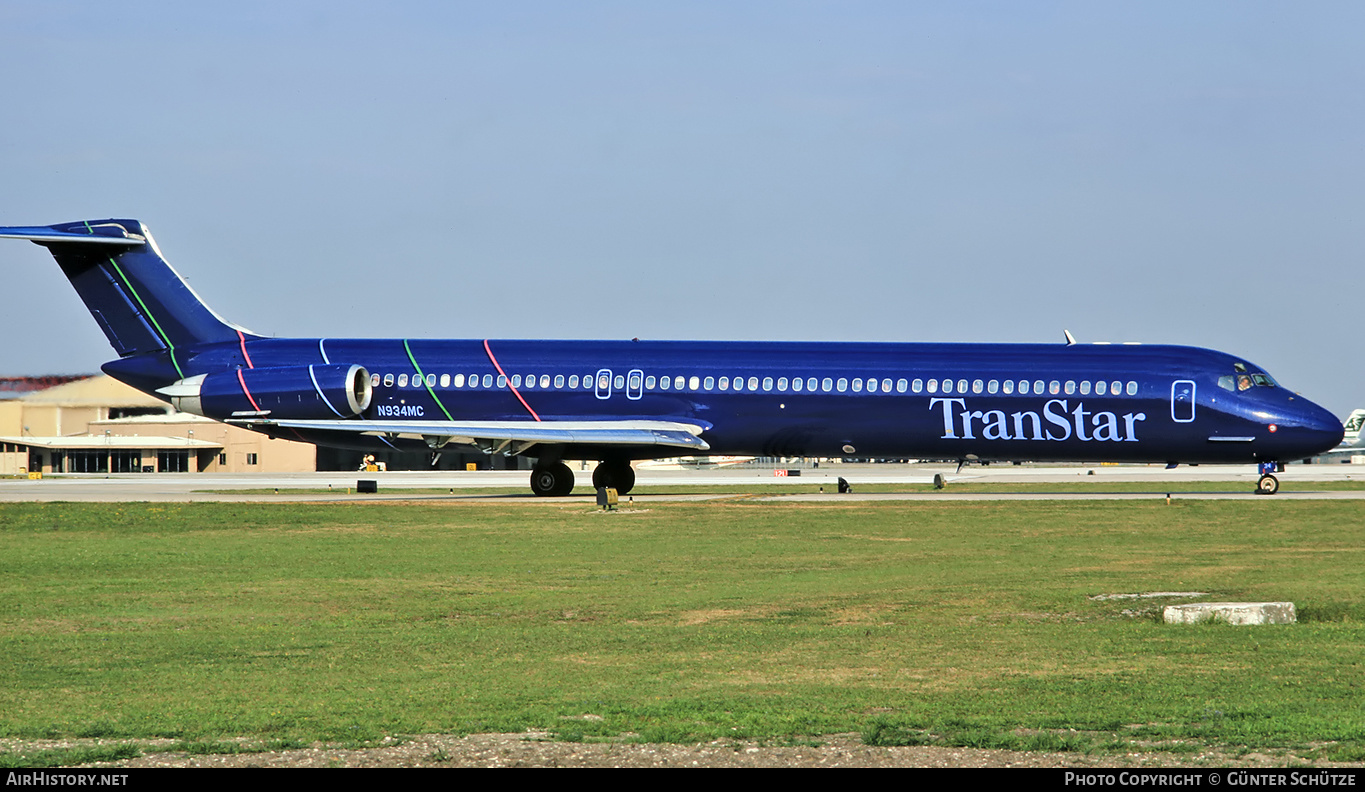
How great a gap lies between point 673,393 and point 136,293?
16038 millimetres

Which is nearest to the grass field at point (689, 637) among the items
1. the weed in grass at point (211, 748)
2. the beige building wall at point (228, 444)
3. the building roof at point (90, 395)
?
the weed in grass at point (211, 748)

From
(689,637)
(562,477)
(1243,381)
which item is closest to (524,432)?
(562,477)

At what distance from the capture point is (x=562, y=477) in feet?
134

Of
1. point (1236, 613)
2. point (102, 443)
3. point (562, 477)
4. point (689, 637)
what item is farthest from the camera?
point (102, 443)

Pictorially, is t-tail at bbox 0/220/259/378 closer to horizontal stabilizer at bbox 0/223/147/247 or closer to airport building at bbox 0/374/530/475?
horizontal stabilizer at bbox 0/223/147/247

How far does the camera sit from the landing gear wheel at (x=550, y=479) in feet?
133

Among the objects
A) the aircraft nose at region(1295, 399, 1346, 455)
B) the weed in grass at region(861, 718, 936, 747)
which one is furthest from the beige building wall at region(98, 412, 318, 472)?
the weed in grass at region(861, 718, 936, 747)

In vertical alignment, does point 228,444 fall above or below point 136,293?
below

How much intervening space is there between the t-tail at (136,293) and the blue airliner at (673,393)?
55mm

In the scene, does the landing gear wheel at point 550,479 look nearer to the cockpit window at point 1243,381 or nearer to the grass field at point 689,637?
the grass field at point 689,637

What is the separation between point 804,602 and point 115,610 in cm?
804

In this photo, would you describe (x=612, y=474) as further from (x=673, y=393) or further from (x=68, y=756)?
(x=68, y=756)

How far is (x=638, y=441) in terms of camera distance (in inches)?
1495

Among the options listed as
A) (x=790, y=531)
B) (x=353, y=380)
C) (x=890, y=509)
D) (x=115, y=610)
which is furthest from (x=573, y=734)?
(x=353, y=380)
